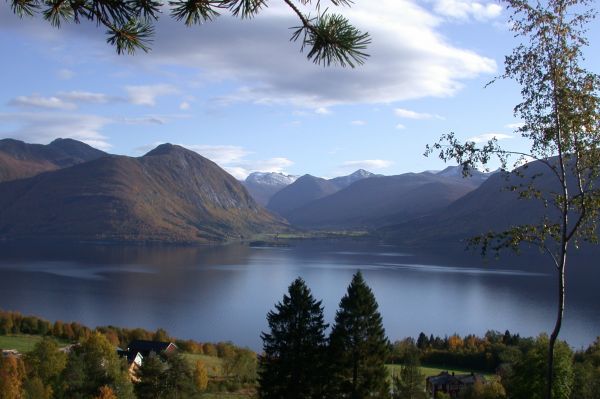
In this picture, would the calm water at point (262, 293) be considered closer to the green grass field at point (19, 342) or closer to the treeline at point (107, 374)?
the green grass field at point (19, 342)

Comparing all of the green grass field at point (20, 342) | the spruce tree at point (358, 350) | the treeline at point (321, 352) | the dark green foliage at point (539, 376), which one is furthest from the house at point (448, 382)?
the green grass field at point (20, 342)

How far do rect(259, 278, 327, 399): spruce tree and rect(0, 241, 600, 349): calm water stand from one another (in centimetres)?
2791

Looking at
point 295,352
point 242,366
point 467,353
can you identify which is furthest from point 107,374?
point 467,353

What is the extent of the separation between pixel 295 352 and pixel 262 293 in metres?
52.2

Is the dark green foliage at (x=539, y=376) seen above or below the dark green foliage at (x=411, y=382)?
above

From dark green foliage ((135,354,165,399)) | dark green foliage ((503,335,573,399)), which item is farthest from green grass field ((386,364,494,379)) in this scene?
dark green foliage ((503,335,573,399))

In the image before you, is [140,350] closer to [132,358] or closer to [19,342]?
[132,358]

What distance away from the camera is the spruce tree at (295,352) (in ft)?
57.0

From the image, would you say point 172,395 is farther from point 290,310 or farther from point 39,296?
point 39,296

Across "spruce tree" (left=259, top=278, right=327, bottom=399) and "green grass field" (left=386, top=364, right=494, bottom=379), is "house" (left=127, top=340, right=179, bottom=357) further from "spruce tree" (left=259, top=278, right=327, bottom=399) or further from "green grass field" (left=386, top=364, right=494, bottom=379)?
"spruce tree" (left=259, top=278, right=327, bottom=399)

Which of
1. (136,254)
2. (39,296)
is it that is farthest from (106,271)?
(136,254)

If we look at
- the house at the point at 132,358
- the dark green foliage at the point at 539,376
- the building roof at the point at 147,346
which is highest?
the dark green foliage at the point at 539,376

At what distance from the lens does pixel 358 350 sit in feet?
59.3

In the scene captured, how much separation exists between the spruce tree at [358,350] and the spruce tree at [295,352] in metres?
0.56
